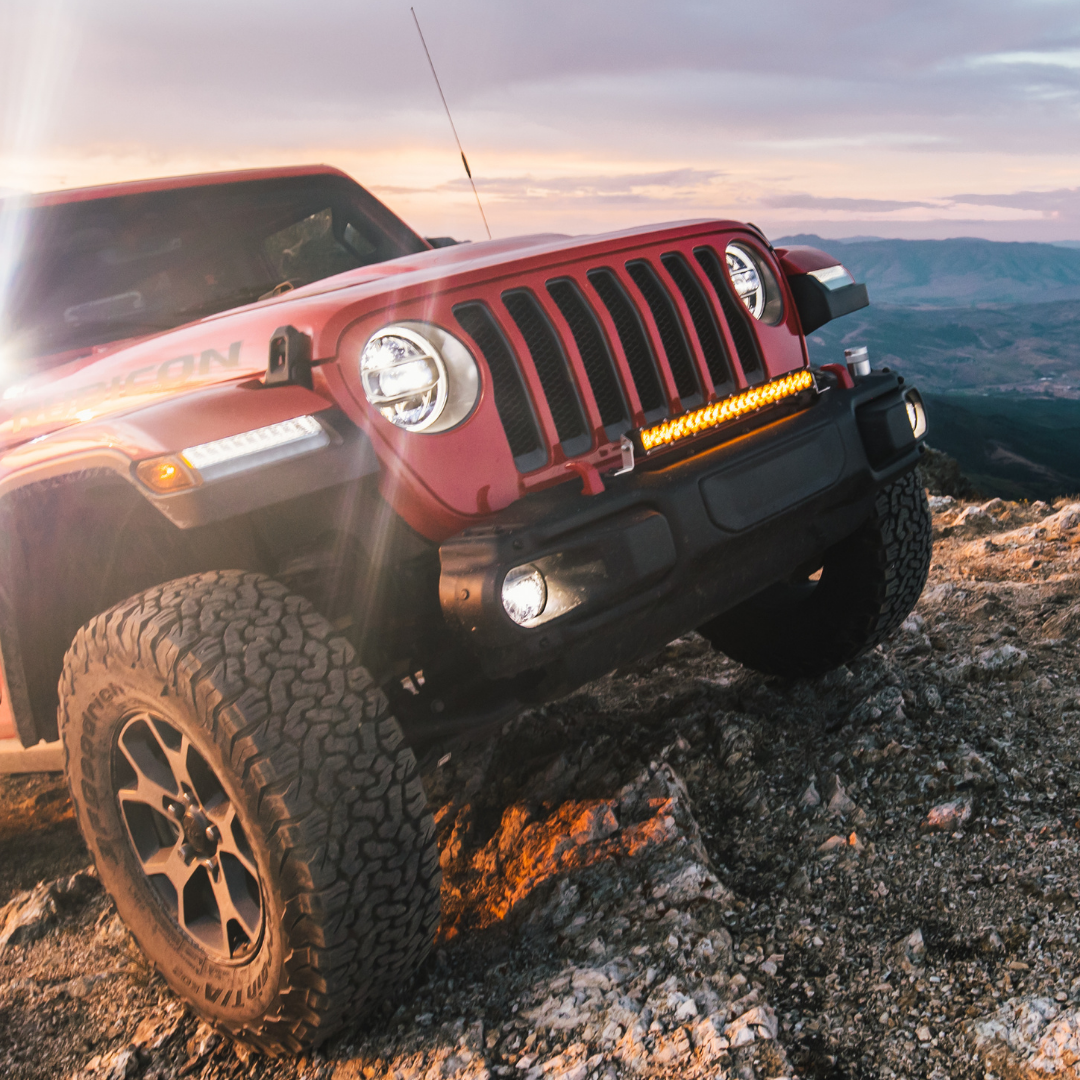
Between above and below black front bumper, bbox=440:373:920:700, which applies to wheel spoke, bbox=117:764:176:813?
below

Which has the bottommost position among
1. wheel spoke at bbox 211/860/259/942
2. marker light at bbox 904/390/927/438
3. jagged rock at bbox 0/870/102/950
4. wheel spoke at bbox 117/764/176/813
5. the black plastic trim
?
jagged rock at bbox 0/870/102/950

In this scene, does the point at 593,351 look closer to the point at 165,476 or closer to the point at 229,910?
the point at 165,476

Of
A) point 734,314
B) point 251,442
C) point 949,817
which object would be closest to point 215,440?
point 251,442

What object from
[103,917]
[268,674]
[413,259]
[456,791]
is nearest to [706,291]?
[413,259]

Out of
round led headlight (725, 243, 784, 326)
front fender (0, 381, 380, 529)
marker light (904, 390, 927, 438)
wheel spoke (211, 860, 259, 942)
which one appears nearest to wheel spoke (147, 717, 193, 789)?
wheel spoke (211, 860, 259, 942)

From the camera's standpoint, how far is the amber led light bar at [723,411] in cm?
234

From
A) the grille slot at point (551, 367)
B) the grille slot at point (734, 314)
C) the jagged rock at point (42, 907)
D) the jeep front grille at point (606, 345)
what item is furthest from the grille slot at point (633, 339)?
the jagged rock at point (42, 907)

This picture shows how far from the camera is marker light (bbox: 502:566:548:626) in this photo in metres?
1.96

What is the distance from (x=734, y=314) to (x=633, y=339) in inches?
17.0

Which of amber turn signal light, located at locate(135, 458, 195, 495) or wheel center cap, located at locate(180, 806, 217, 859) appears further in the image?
wheel center cap, located at locate(180, 806, 217, 859)

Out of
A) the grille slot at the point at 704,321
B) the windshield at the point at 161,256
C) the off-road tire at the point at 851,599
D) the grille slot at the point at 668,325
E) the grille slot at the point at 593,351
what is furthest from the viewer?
the windshield at the point at 161,256

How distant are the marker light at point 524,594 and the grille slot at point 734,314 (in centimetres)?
107

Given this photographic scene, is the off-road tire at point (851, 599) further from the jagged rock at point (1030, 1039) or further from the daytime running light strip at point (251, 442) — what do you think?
the daytime running light strip at point (251, 442)

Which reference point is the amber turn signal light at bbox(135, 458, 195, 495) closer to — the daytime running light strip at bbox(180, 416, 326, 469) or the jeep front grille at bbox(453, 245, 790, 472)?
the daytime running light strip at bbox(180, 416, 326, 469)
